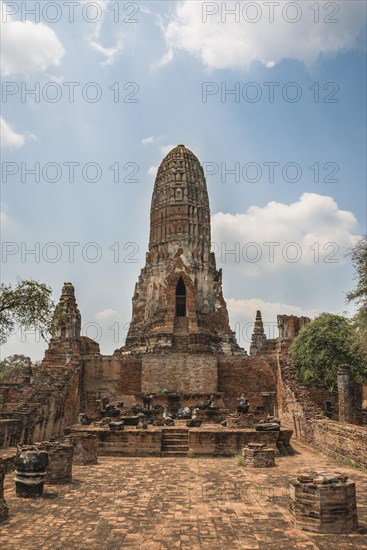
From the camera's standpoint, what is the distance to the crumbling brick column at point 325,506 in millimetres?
6273

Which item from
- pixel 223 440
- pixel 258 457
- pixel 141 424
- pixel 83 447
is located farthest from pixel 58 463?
pixel 141 424

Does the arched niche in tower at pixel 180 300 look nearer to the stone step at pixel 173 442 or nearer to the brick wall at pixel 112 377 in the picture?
the brick wall at pixel 112 377

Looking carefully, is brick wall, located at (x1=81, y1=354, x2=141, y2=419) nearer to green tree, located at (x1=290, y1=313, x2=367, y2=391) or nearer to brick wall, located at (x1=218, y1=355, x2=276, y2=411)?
brick wall, located at (x1=218, y1=355, x2=276, y2=411)

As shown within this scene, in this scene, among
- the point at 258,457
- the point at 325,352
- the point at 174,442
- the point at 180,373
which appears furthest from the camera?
the point at 180,373

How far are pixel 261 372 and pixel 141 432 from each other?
512 inches

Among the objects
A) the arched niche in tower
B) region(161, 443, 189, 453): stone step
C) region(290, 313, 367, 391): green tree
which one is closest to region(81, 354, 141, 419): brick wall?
the arched niche in tower

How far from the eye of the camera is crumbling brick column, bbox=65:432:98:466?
1178cm

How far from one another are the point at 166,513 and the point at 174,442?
765 cm

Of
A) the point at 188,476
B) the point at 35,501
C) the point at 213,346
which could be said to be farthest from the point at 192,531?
the point at 213,346

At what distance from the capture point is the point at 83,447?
11898 millimetres

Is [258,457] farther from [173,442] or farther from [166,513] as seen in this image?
[166,513]

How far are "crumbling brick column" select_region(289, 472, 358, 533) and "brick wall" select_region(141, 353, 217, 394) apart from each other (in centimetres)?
1904

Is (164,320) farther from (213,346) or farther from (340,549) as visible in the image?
(340,549)

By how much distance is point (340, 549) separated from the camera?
558 centimetres
